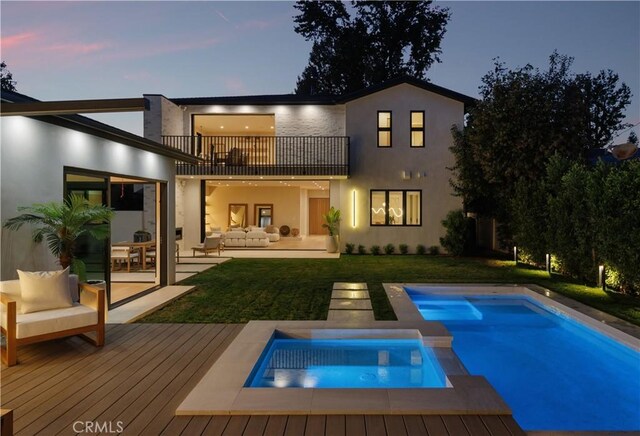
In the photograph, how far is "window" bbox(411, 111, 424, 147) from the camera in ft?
46.3

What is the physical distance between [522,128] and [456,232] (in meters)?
3.87

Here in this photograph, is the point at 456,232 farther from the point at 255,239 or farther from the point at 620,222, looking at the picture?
the point at 255,239

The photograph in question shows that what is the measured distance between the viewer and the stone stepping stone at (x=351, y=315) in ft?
18.4

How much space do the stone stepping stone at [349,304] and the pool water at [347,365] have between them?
4.32 feet

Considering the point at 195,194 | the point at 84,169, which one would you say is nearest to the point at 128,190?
the point at 195,194

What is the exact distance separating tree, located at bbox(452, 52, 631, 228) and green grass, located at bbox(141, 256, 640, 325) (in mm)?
2527

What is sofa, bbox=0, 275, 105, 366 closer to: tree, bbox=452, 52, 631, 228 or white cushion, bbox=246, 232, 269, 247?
tree, bbox=452, 52, 631, 228

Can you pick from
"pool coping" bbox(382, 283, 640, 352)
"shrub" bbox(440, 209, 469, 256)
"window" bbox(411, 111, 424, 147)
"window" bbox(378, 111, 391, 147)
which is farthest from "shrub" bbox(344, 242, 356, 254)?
"pool coping" bbox(382, 283, 640, 352)

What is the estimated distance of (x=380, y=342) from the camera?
16.4 ft

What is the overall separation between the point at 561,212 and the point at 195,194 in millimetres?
11710

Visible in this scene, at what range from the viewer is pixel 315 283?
855 cm

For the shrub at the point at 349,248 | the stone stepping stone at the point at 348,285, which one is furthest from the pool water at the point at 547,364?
the shrub at the point at 349,248

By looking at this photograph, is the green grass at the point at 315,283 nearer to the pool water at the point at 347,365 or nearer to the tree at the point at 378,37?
the pool water at the point at 347,365

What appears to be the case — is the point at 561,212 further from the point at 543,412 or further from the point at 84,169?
the point at 84,169
